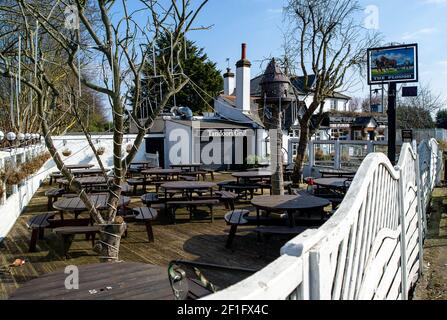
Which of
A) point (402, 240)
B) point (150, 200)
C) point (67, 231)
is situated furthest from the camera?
point (150, 200)

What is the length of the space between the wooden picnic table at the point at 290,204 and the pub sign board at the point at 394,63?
28.6 feet

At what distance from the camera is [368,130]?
32.2m

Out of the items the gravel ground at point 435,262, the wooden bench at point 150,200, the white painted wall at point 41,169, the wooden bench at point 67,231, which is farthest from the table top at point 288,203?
the white painted wall at point 41,169

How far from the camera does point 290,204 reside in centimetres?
563

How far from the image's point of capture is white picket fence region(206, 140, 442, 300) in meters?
1.16

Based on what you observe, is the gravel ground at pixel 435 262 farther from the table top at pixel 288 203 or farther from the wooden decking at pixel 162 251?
the wooden decking at pixel 162 251

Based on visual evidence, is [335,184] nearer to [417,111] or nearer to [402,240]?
[402,240]

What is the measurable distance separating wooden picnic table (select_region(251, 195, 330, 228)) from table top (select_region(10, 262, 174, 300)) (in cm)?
278

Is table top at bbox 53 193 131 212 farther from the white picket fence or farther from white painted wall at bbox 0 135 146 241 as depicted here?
the white picket fence

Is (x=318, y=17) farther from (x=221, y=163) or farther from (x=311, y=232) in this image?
(x=311, y=232)

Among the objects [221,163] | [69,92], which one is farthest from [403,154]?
[221,163]

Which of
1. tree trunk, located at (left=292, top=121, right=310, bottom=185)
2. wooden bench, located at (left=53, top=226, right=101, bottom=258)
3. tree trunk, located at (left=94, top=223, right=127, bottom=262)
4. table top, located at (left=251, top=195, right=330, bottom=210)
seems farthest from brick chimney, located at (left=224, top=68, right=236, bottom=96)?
tree trunk, located at (left=94, top=223, right=127, bottom=262)

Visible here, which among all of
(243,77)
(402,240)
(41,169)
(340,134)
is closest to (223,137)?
→ (243,77)

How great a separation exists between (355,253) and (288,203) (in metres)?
3.88
